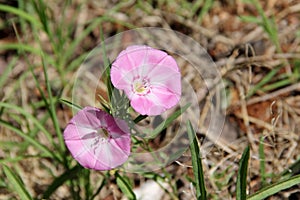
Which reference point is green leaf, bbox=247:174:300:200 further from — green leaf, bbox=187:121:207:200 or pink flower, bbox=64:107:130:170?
pink flower, bbox=64:107:130:170

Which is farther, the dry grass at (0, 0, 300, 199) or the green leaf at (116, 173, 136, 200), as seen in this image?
the dry grass at (0, 0, 300, 199)

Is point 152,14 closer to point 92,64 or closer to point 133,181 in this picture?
point 92,64

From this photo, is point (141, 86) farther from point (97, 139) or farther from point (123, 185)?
point (123, 185)

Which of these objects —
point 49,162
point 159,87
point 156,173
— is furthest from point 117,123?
point 49,162

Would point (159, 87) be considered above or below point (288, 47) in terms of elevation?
below

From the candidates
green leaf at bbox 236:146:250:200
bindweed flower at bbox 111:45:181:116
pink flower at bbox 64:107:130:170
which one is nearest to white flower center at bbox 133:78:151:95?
bindweed flower at bbox 111:45:181:116

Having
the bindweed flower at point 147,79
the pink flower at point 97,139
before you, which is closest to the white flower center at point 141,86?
the bindweed flower at point 147,79
